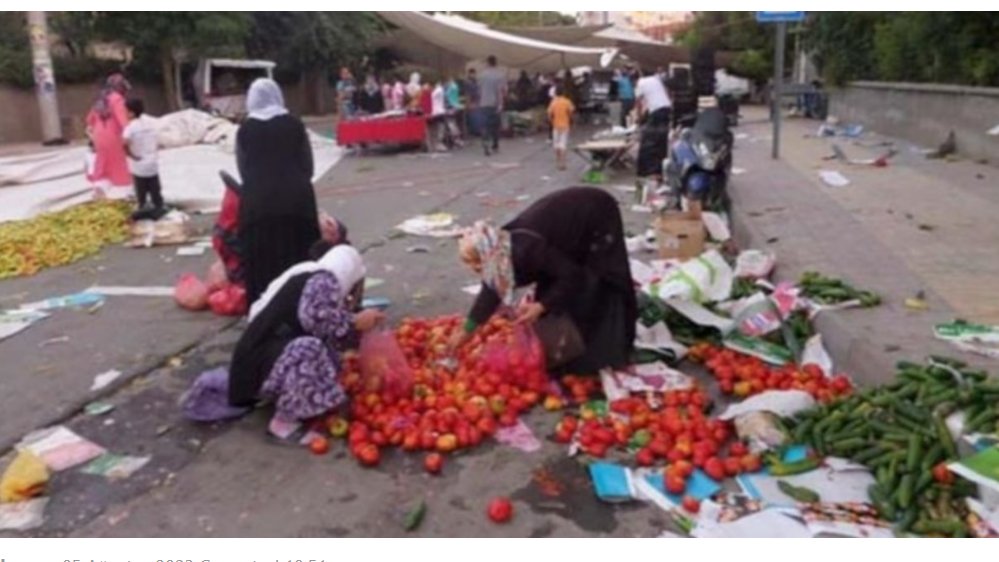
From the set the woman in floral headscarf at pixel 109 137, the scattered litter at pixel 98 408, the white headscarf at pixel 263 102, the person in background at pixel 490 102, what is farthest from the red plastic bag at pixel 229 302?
the person in background at pixel 490 102

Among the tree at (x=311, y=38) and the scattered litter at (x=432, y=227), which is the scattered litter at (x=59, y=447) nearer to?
the scattered litter at (x=432, y=227)

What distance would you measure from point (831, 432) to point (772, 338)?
5.06 feet

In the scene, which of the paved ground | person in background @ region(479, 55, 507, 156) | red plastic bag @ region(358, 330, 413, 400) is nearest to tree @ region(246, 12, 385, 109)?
person in background @ region(479, 55, 507, 156)

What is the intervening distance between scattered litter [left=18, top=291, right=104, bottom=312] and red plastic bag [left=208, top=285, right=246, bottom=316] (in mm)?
1103

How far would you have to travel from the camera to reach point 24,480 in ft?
11.9

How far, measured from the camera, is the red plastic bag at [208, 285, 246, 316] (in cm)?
634

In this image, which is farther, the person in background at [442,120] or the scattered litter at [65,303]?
the person in background at [442,120]

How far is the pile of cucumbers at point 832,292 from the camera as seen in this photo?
17.6 ft

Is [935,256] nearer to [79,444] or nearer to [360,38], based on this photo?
[79,444]

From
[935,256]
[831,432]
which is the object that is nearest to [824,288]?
[935,256]

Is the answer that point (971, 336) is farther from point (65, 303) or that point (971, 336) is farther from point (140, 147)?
point (140, 147)

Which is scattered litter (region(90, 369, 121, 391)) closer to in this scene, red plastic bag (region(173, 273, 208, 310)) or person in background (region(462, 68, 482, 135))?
red plastic bag (region(173, 273, 208, 310))

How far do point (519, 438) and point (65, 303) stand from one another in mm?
4331

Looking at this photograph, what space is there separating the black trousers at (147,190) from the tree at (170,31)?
1611 cm
